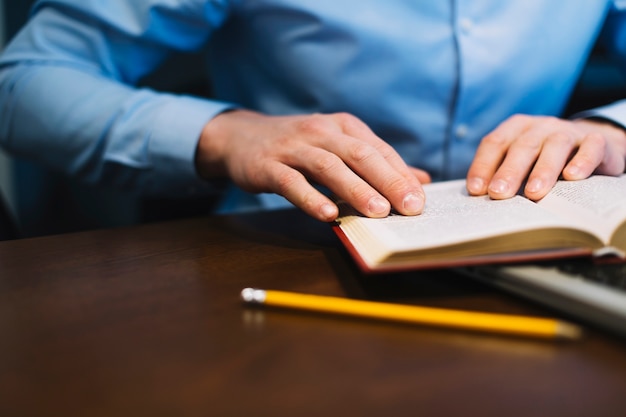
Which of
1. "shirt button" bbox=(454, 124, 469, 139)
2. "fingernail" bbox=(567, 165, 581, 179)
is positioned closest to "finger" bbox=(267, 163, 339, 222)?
"fingernail" bbox=(567, 165, 581, 179)

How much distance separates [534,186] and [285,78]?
0.44 metres

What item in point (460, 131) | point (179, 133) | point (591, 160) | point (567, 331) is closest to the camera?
point (567, 331)

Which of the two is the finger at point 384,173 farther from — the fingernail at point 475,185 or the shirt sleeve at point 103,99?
the shirt sleeve at point 103,99

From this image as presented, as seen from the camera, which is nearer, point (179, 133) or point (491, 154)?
point (491, 154)

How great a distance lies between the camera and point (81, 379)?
0.91 feet

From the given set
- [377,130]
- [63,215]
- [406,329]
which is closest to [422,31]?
[377,130]

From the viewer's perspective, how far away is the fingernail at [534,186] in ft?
1.56

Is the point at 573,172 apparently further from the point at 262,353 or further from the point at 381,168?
the point at 262,353

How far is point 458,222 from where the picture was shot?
390 mm

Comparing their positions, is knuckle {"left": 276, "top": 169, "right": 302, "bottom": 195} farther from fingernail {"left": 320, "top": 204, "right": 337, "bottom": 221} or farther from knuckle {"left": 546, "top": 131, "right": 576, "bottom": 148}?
knuckle {"left": 546, "top": 131, "right": 576, "bottom": 148}

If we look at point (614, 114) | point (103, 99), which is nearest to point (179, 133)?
point (103, 99)

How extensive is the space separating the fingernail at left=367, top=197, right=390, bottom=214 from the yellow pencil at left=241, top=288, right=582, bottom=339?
0.12 metres

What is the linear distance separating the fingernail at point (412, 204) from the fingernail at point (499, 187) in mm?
82

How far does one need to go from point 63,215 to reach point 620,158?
3.59 ft
